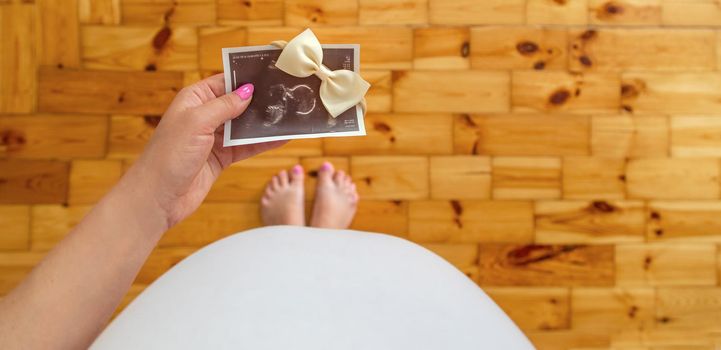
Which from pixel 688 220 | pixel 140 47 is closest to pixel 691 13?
pixel 688 220

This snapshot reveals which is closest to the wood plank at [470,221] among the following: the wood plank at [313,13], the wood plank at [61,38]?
the wood plank at [313,13]

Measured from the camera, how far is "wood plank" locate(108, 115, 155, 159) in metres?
1.35

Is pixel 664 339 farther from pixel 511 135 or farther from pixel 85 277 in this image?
pixel 85 277

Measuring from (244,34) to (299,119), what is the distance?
566mm

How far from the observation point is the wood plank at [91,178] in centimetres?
135

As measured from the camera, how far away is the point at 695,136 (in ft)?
4.62

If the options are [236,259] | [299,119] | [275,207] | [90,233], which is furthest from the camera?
[275,207]

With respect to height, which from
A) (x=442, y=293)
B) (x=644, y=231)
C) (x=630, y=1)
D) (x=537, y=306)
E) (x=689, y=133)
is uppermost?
(x=630, y=1)

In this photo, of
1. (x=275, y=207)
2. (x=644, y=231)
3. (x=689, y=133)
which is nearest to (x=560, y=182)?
(x=644, y=231)

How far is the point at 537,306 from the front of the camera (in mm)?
1370

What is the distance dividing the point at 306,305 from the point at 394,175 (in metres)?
0.82

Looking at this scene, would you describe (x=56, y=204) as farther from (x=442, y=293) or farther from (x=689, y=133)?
(x=689, y=133)

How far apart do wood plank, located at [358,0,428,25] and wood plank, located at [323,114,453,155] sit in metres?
0.27

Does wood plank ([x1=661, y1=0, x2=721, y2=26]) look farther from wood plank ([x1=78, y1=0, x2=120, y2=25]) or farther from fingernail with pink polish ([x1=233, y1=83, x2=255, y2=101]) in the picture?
wood plank ([x1=78, y1=0, x2=120, y2=25])
